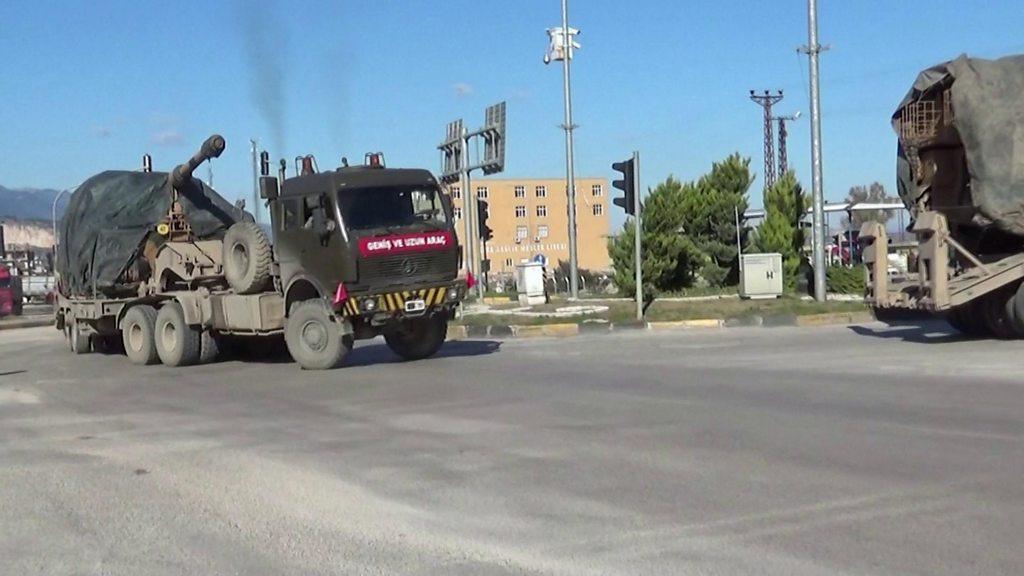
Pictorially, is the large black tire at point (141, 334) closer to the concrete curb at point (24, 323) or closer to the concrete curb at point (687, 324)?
the concrete curb at point (687, 324)

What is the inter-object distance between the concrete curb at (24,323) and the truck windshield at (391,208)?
2291 cm

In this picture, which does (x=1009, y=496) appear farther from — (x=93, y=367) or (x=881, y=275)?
(x=93, y=367)

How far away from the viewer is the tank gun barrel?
17906 mm

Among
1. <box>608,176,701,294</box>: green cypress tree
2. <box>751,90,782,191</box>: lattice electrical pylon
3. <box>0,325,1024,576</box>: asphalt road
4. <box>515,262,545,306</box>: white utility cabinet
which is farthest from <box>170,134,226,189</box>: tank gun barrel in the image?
<box>751,90,782,191</box>: lattice electrical pylon

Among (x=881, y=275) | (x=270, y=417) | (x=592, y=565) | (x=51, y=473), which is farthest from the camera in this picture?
(x=881, y=275)

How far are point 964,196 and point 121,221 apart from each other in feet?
44.2

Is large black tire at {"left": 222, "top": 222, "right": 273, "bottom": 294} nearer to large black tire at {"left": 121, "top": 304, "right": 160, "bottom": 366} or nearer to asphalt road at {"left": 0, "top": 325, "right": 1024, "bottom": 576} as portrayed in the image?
large black tire at {"left": 121, "top": 304, "right": 160, "bottom": 366}

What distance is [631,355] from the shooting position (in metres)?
15.9

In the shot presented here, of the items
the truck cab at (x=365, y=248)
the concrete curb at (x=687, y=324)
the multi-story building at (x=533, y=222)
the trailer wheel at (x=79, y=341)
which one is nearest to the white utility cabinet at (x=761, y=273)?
the concrete curb at (x=687, y=324)

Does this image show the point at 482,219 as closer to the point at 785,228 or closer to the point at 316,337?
the point at 785,228

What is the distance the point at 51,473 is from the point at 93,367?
34.0 ft

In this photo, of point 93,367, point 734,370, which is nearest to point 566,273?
point 93,367

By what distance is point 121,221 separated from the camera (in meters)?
19.3

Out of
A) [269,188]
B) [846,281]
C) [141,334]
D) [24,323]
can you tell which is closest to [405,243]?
[269,188]
